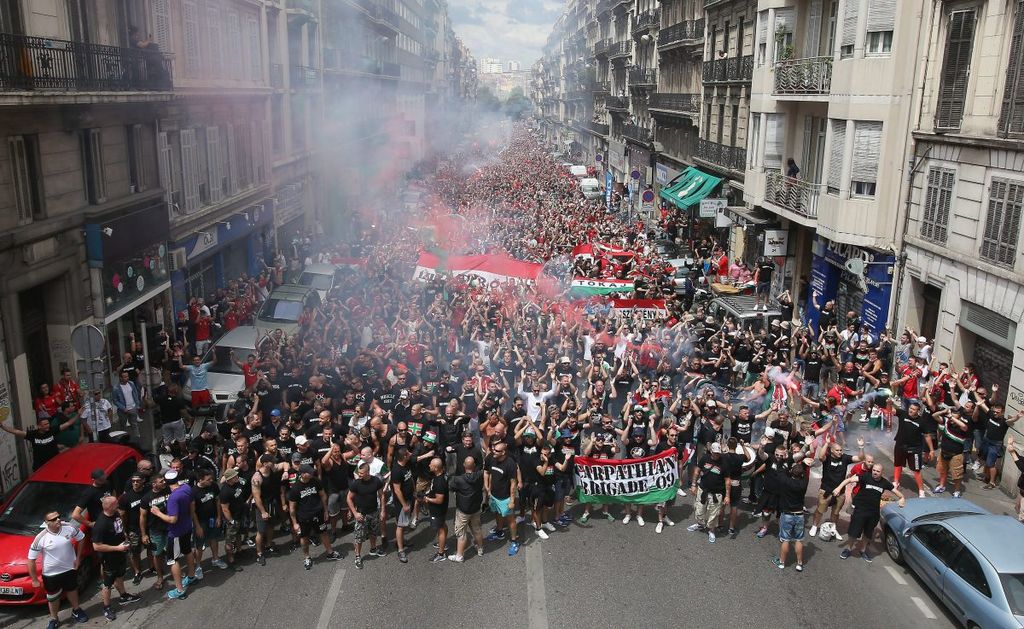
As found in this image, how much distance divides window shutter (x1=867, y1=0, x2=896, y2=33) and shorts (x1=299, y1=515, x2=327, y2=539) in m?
14.5

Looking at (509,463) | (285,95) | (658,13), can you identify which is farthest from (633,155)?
(509,463)

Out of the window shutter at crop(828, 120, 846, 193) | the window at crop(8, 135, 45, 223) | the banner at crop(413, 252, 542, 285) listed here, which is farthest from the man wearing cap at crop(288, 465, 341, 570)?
the window shutter at crop(828, 120, 846, 193)

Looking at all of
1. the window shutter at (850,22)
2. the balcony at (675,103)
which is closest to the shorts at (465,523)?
the window shutter at (850,22)

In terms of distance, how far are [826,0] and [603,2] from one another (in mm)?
45116

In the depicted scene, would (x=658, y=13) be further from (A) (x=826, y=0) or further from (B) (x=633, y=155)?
(A) (x=826, y=0)

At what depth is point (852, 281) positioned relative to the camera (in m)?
19.5

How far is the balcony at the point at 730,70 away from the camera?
85.0 ft

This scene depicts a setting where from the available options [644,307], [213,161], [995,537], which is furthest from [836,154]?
[213,161]

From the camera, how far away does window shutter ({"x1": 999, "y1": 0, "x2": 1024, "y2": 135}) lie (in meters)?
13.5

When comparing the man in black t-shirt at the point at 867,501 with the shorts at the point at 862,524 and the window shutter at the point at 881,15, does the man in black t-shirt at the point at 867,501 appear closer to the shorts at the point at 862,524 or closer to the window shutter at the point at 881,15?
the shorts at the point at 862,524

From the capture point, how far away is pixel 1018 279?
13.2 meters

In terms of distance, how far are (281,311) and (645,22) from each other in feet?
107

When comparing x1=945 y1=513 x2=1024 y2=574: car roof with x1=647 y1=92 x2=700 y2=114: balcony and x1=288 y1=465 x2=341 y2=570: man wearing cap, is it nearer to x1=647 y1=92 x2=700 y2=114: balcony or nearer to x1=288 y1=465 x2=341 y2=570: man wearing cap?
x1=288 y1=465 x2=341 y2=570: man wearing cap

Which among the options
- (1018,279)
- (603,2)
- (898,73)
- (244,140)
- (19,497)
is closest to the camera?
(19,497)
